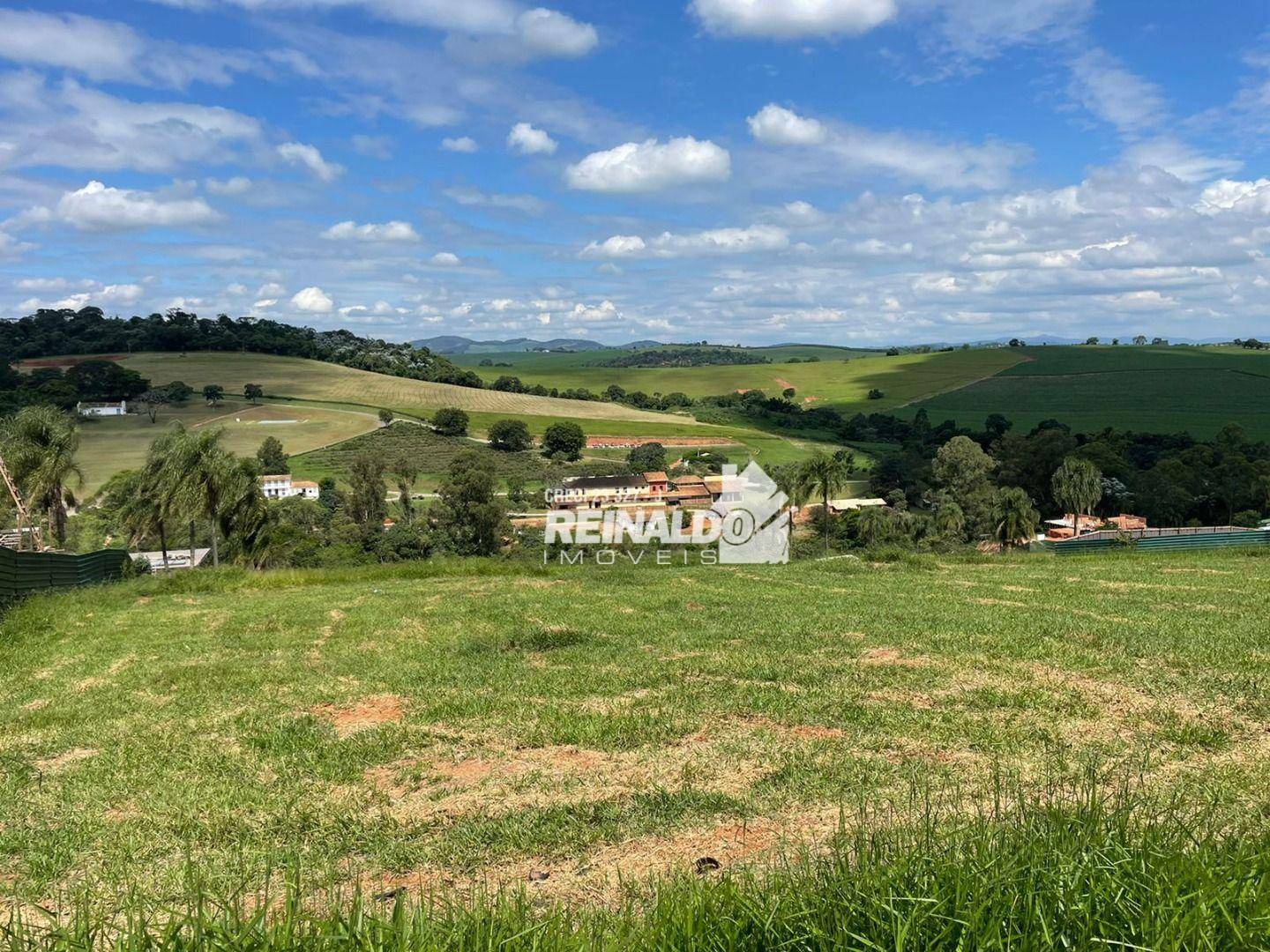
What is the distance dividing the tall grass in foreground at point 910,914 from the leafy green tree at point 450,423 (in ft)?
281

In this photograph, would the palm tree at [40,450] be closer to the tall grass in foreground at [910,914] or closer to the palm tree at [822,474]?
the tall grass in foreground at [910,914]

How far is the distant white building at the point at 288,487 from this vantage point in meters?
63.7

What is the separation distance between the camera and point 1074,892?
7.50 feet

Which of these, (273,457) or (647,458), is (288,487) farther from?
(647,458)

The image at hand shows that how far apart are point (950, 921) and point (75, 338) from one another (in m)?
137

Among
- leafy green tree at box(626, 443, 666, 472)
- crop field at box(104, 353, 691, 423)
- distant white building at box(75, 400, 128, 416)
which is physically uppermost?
crop field at box(104, 353, 691, 423)

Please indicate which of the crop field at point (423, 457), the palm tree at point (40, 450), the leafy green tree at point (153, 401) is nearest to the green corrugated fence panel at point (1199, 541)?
the palm tree at point (40, 450)

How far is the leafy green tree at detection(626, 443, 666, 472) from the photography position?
75562 millimetres

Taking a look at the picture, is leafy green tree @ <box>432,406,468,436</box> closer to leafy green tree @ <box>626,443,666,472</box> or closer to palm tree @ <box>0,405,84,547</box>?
leafy green tree @ <box>626,443,666,472</box>

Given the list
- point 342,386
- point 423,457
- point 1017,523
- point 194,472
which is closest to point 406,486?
point 423,457

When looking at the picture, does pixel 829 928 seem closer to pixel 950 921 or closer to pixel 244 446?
pixel 950 921

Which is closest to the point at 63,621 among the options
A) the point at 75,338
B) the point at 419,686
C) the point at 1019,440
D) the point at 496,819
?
the point at 419,686

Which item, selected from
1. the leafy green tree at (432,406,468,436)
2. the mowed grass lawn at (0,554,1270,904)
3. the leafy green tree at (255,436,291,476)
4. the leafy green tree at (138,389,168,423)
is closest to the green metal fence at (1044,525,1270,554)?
the mowed grass lawn at (0,554,1270,904)

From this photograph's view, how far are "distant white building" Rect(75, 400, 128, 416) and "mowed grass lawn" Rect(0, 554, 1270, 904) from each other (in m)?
80.9
